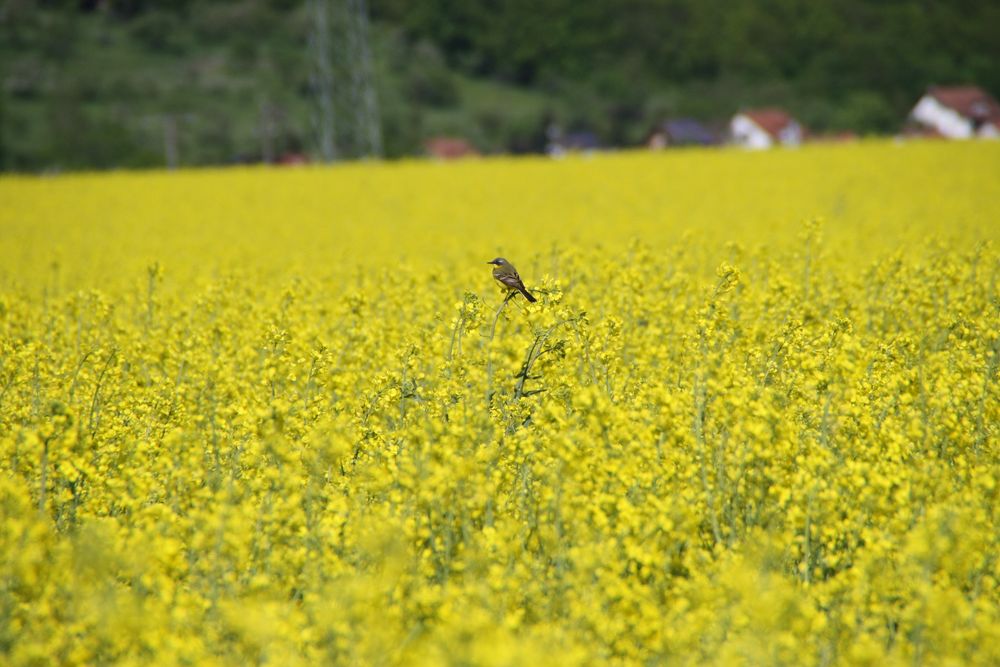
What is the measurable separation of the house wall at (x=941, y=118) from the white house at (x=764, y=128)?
40.3ft

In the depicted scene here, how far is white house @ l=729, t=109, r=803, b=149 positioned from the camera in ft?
240

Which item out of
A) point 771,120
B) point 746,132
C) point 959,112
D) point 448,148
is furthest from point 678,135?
point 959,112

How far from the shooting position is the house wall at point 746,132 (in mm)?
74062

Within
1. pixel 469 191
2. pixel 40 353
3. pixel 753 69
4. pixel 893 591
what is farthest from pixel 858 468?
pixel 753 69

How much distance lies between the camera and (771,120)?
244 feet

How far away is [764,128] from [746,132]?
128 inches

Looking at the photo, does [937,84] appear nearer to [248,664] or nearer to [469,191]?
[469,191]

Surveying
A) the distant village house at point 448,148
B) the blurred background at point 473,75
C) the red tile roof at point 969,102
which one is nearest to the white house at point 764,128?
the blurred background at point 473,75

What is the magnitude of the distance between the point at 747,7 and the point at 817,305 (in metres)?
95.6

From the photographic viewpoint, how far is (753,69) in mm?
90938

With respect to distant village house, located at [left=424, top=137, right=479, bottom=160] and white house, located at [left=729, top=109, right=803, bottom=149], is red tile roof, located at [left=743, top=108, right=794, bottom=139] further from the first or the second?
distant village house, located at [left=424, top=137, right=479, bottom=160]

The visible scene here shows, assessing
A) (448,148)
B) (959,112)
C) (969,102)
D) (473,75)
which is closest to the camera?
(448,148)

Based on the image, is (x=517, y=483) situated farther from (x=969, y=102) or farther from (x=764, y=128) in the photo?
(x=969, y=102)

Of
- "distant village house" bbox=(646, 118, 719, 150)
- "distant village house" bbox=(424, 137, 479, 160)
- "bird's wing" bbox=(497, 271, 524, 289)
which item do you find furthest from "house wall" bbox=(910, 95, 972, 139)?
"bird's wing" bbox=(497, 271, 524, 289)
